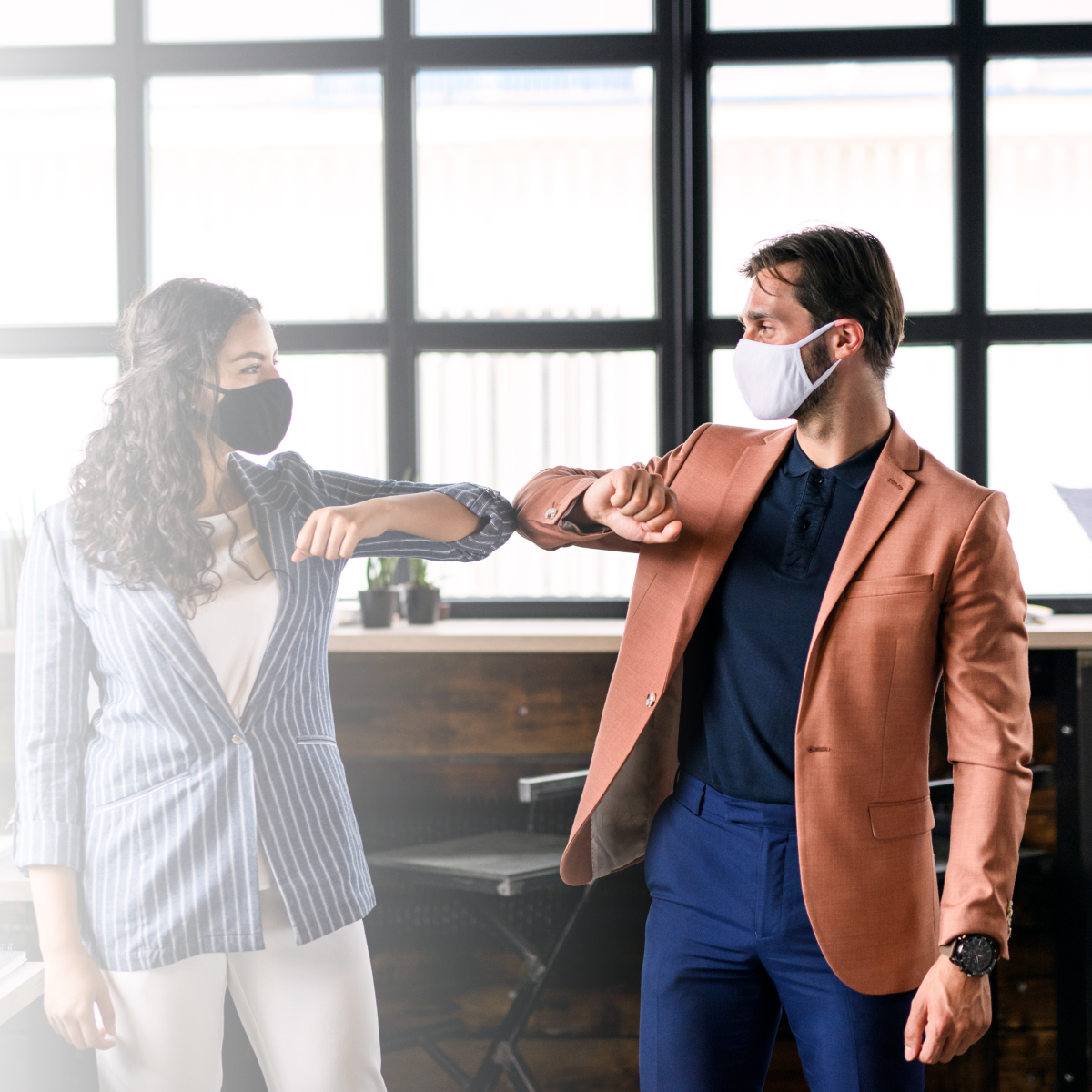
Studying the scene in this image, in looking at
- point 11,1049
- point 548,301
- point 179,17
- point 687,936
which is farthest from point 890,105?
point 11,1049

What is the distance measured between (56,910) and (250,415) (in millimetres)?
697

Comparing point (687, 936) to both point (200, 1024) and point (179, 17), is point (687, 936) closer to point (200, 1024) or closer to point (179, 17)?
point (200, 1024)

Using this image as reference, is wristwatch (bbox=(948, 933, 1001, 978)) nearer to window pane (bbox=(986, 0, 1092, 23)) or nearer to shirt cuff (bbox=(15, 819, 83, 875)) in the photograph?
shirt cuff (bbox=(15, 819, 83, 875))

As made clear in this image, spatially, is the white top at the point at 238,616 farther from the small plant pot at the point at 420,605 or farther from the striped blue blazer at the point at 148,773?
the small plant pot at the point at 420,605

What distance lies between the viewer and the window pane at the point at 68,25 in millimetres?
2893

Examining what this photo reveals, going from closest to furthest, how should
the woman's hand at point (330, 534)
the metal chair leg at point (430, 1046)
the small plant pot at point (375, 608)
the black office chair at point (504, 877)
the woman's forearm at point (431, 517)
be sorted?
the woman's hand at point (330, 534) < the woman's forearm at point (431, 517) < the black office chair at point (504, 877) < the metal chair leg at point (430, 1046) < the small plant pot at point (375, 608)

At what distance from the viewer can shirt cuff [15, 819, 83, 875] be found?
1259mm

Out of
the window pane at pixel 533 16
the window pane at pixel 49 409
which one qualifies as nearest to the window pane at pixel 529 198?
the window pane at pixel 533 16

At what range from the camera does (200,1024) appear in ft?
4.25

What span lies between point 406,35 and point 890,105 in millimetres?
1461

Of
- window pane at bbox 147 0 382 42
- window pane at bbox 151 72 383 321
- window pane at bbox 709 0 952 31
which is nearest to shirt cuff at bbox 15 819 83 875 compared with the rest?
window pane at bbox 151 72 383 321

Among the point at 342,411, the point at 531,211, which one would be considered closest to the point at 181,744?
the point at 342,411

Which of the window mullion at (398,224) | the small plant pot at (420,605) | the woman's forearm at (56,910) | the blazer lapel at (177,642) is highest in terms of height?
the window mullion at (398,224)

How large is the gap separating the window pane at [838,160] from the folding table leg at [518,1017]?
6.02 feet
